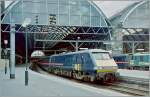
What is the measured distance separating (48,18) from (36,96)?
37.5 metres

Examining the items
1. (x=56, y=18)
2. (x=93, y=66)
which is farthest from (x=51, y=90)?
(x=56, y=18)

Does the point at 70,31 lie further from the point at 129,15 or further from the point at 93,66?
the point at 93,66

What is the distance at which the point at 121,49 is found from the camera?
53469 mm

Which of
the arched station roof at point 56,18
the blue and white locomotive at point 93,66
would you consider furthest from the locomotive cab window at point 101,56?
the arched station roof at point 56,18

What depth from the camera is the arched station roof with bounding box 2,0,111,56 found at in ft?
161

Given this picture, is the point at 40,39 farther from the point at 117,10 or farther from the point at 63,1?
the point at 117,10

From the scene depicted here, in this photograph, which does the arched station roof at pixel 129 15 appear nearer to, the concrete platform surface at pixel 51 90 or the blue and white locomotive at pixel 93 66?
the blue and white locomotive at pixel 93 66

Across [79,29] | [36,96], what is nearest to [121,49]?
[79,29]

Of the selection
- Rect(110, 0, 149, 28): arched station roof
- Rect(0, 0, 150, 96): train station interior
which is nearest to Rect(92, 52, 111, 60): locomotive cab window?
Rect(0, 0, 150, 96): train station interior

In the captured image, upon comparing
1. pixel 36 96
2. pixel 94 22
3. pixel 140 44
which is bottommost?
pixel 36 96

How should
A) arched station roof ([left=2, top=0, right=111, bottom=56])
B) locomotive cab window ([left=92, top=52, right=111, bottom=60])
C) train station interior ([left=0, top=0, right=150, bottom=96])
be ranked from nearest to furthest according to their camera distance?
locomotive cab window ([left=92, top=52, right=111, bottom=60]) < train station interior ([left=0, top=0, right=150, bottom=96]) < arched station roof ([left=2, top=0, right=111, bottom=56])

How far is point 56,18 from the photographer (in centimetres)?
5022

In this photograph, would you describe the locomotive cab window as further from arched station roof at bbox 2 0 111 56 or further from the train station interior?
arched station roof at bbox 2 0 111 56

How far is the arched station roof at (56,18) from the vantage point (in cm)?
4916
